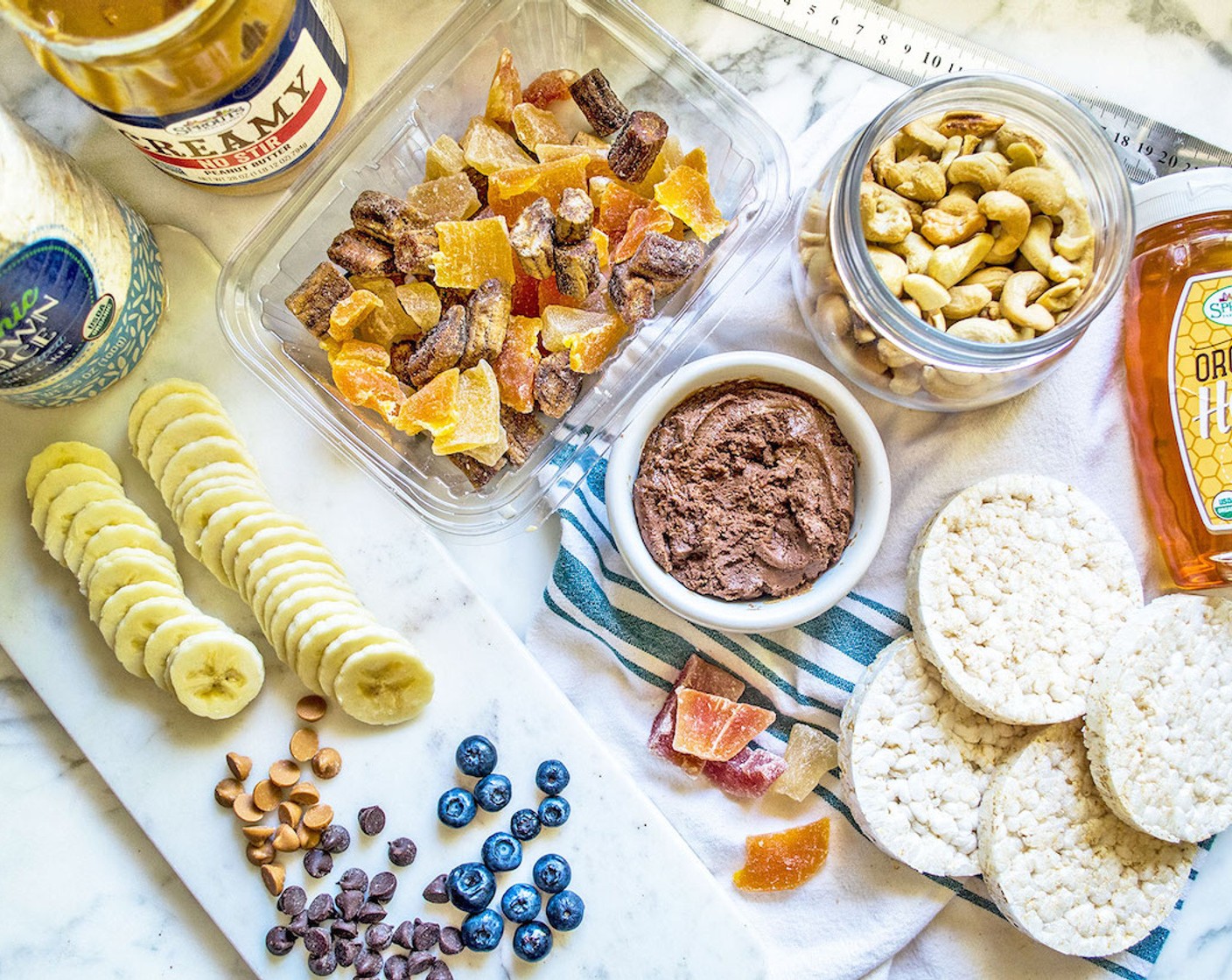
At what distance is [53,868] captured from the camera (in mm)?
1439

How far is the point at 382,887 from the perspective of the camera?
1.37m

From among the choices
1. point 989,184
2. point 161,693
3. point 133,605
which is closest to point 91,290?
point 133,605

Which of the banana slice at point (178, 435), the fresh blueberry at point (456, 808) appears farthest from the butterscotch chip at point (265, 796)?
the banana slice at point (178, 435)

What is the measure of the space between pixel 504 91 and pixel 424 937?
1.07 metres

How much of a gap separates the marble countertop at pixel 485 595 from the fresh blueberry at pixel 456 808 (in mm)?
267

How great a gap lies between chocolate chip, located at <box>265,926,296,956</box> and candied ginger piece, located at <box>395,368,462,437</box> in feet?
2.24

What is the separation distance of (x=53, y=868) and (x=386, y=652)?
58 cm

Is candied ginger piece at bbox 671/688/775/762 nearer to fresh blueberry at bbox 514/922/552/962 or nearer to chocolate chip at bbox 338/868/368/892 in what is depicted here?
fresh blueberry at bbox 514/922/552/962

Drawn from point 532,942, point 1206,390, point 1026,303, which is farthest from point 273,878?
point 1206,390

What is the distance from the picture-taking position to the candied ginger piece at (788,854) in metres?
1.38

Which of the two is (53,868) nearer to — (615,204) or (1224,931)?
(615,204)

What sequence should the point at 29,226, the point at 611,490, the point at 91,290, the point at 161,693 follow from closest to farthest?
1. the point at 29,226
2. the point at 91,290
3. the point at 611,490
4. the point at 161,693

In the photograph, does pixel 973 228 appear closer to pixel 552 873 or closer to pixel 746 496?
pixel 746 496

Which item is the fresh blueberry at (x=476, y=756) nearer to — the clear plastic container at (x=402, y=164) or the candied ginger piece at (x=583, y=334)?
the clear plastic container at (x=402, y=164)
